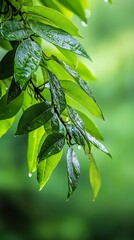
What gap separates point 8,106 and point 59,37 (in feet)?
0.28

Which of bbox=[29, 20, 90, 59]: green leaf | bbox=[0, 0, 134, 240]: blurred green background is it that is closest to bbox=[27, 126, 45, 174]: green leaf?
bbox=[29, 20, 90, 59]: green leaf

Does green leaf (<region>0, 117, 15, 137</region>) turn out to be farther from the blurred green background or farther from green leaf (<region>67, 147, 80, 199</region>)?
the blurred green background

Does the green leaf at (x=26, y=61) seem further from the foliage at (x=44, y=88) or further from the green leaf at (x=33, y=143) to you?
the green leaf at (x=33, y=143)

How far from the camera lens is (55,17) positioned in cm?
50

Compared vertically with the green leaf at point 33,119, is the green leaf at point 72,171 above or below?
below

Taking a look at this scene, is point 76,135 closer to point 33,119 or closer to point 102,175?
point 33,119

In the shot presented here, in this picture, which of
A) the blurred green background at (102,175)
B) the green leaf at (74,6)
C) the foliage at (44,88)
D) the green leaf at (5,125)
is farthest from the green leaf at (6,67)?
the blurred green background at (102,175)

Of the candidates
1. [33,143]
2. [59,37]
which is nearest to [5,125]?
[33,143]

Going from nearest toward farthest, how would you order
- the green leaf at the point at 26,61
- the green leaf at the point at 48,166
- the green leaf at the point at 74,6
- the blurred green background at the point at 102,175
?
the green leaf at the point at 26,61 → the green leaf at the point at 48,166 → the green leaf at the point at 74,6 → the blurred green background at the point at 102,175

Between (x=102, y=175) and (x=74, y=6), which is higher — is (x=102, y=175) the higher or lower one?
the lower one

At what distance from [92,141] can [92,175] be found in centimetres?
6

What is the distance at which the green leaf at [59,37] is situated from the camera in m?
0.45

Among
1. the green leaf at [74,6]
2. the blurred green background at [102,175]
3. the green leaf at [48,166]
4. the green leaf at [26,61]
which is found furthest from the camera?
the blurred green background at [102,175]

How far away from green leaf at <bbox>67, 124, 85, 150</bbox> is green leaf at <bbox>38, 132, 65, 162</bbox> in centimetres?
A: 1
